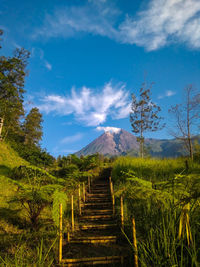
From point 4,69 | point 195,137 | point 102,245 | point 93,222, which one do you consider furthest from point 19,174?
point 4,69

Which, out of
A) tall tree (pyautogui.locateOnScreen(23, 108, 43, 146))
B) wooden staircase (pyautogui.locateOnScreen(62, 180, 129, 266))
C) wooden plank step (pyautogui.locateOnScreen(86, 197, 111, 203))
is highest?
tall tree (pyautogui.locateOnScreen(23, 108, 43, 146))

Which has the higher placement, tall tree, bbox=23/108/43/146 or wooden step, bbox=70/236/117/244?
tall tree, bbox=23/108/43/146

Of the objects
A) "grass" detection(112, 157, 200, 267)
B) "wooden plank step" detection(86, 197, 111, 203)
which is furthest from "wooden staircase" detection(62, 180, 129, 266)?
"wooden plank step" detection(86, 197, 111, 203)

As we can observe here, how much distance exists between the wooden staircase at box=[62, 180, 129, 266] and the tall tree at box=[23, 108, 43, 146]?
2899cm

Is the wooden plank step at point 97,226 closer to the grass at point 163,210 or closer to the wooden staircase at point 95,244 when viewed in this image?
the wooden staircase at point 95,244

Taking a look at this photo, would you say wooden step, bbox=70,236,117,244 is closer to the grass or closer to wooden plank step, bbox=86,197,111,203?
the grass

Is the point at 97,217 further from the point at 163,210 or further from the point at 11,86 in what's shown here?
the point at 11,86

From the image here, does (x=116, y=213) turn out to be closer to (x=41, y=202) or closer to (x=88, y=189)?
(x=41, y=202)

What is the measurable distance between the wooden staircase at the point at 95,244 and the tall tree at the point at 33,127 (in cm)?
2899

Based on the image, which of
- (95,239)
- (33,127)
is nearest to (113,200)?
(95,239)

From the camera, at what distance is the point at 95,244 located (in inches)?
161

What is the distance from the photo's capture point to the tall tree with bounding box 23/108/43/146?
32125 millimetres

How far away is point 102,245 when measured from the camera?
4.05 m

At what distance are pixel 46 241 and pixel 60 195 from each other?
1.18 meters
